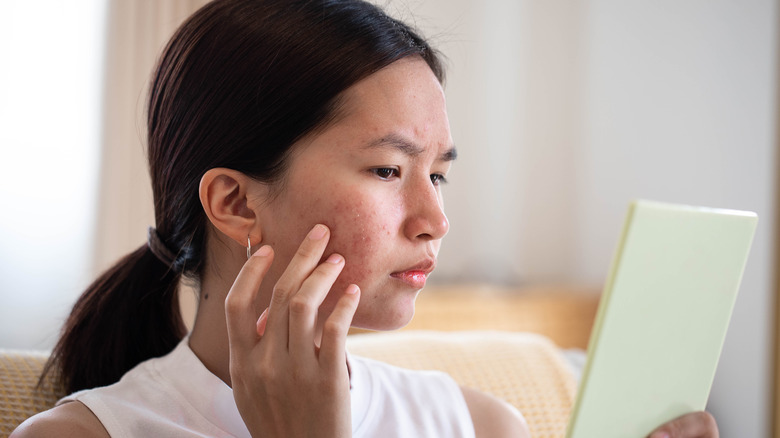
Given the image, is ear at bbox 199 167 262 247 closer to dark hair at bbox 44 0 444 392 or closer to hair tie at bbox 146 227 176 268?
dark hair at bbox 44 0 444 392

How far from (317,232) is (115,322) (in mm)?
490

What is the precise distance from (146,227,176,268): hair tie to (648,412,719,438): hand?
0.74 meters

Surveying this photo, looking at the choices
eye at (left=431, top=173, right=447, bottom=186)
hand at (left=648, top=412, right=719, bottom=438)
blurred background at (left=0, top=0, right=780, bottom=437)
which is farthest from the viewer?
blurred background at (left=0, top=0, right=780, bottom=437)

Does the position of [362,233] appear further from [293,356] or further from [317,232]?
[293,356]

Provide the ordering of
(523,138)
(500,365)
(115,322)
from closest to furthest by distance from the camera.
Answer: (115,322) → (500,365) → (523,138)

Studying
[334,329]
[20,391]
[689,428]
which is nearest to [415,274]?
[334,329]

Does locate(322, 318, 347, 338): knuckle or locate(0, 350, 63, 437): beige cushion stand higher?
locate(322, 318, 347, 338): knuckle

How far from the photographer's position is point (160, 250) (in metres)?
1.10

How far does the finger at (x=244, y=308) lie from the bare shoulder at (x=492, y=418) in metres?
0.49

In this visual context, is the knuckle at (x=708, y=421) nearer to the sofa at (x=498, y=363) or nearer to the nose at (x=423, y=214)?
the nose at (x=423, y=214)

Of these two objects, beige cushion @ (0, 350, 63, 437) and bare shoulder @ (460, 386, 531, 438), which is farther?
bare shoulder @ (460, 386, 531, 438)

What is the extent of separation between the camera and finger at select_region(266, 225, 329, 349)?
0.85 m

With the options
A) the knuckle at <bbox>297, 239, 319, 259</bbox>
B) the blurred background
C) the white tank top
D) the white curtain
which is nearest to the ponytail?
the white tank top

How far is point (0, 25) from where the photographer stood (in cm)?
228
